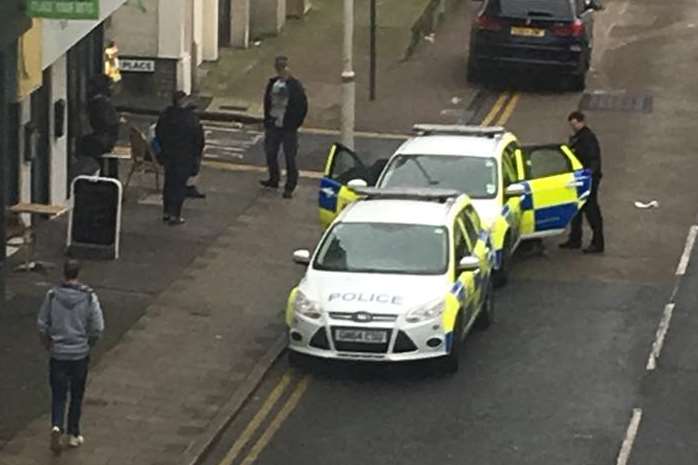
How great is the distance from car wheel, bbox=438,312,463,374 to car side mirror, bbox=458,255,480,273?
0.51 metres

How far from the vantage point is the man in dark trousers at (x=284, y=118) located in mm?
26281

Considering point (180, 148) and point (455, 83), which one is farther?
point (455, 83)

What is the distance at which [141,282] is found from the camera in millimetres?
22141

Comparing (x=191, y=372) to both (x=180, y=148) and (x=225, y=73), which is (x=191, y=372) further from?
(x=225, y=73)

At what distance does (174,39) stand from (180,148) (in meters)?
8.10

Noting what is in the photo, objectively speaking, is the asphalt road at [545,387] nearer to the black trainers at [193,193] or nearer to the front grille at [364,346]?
the front grille at [364,346]

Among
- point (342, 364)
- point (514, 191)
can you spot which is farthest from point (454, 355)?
point (514, 191)

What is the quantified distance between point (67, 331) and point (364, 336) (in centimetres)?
347

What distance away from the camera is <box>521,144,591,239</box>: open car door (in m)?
23.5

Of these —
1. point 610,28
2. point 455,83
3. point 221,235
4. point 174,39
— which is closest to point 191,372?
point 221,235

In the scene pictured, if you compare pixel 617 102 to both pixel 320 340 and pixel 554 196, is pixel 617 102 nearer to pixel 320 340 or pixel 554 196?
pixel 554 196

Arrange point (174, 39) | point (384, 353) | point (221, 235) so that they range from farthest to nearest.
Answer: point (174, 39) < point (221, 235) < point (384, 353)

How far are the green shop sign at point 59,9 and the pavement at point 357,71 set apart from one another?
11.3 m

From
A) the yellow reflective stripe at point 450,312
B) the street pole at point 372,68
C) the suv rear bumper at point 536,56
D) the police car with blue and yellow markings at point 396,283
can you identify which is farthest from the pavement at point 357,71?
the yellow reflective stripe at point 450,312
